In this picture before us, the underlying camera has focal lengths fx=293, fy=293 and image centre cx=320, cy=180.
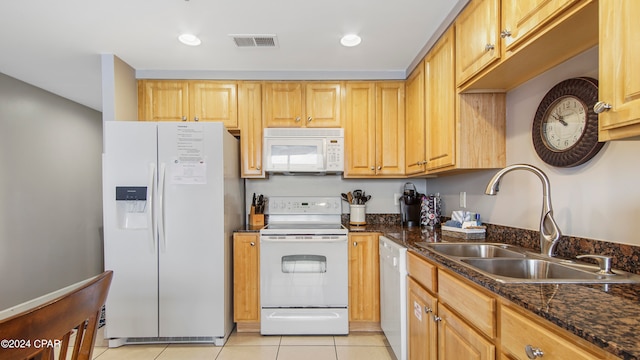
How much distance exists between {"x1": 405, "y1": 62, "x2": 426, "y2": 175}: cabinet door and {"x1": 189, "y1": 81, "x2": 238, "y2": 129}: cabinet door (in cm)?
156

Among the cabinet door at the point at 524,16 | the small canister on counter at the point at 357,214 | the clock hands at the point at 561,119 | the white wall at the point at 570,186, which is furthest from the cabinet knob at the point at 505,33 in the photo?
the small canister on counter at the point at 357,214

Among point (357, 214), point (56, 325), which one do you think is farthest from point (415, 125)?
point (56, 325)

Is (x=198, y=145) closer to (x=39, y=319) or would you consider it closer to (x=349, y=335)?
(x=39, y=319)

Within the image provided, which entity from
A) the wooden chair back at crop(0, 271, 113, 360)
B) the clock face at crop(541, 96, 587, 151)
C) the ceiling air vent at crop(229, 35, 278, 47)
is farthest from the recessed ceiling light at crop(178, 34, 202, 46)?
the clock face at crop(541, 96, 587, 151)

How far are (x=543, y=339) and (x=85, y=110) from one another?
481 cm

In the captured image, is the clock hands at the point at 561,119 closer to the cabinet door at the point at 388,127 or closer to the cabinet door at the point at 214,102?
the cabinet door at the point at 388,127

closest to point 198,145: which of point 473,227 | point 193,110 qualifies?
point 193,110

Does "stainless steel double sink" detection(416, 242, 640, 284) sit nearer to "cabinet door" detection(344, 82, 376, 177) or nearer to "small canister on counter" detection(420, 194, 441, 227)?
"small canister on counter" detection(420, 194, 441, 227)

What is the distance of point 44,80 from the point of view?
2.89 metres

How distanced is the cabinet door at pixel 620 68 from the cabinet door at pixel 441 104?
934mm

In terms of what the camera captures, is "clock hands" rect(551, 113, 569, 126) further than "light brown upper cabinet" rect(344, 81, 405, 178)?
No

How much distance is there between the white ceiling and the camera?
1776mm

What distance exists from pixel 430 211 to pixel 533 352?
1.82 metres

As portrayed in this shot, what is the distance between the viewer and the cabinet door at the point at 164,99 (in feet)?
8.71
